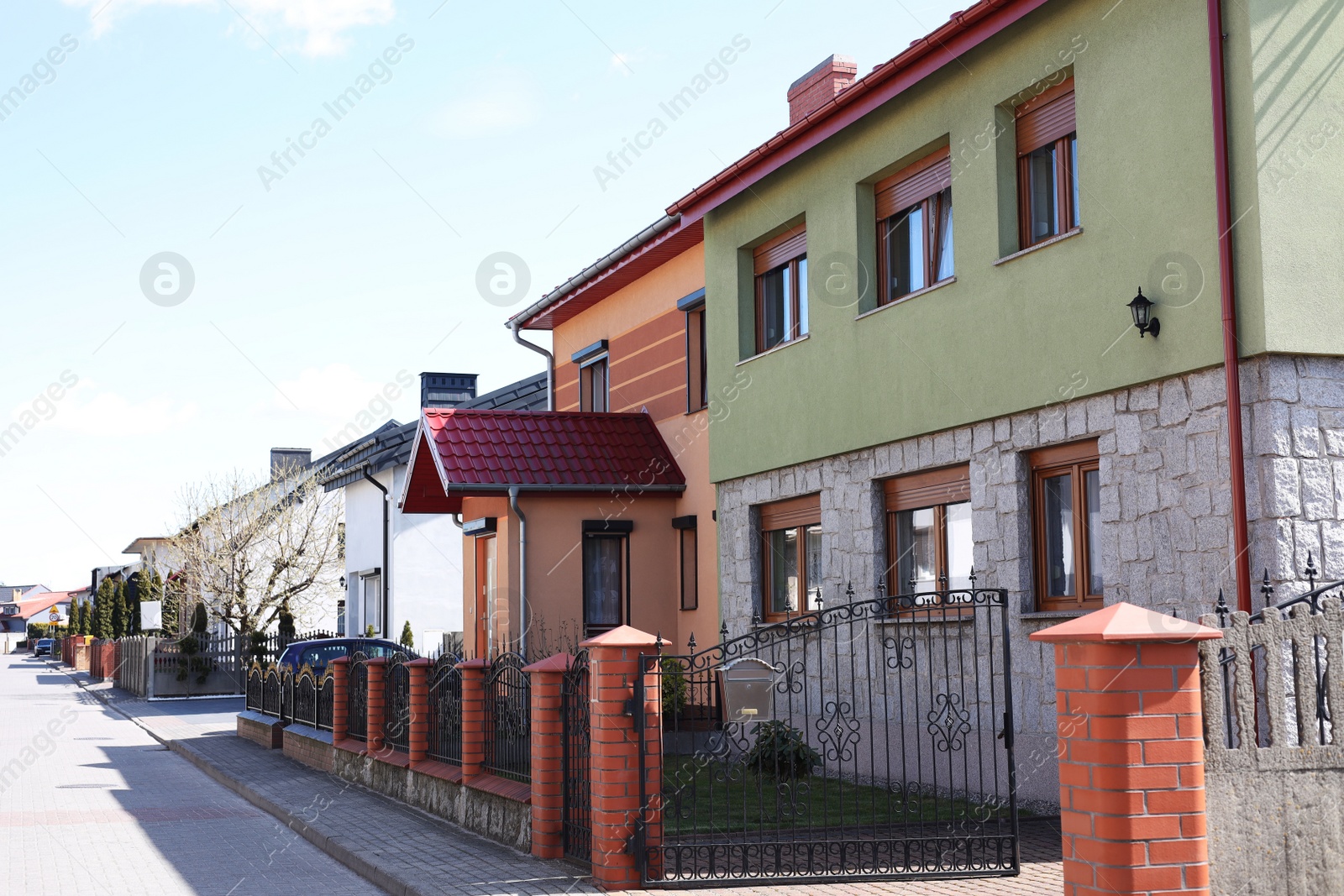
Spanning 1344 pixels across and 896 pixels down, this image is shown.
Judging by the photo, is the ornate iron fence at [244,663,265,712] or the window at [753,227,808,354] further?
the ornate iron fence at [244,663,265,712]

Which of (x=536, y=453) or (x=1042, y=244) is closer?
(x=1042, y=244)

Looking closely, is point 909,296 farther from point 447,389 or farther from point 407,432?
point 447,389

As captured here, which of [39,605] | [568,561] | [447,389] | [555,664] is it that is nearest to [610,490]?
[568,561]

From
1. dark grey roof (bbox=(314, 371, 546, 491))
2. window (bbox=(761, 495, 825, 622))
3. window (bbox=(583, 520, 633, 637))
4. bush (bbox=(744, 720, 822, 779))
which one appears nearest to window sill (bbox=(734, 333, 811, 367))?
window (bbox=(761, 495, 825, 622))

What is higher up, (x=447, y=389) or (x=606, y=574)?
(x=447, y=389)

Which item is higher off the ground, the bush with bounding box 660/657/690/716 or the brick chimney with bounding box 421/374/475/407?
the brick chimney with bounding box 421/374/475/407

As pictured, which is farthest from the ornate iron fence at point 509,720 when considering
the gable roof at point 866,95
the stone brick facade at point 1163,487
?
the gable roof at point 866,95

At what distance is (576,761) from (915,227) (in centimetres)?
602

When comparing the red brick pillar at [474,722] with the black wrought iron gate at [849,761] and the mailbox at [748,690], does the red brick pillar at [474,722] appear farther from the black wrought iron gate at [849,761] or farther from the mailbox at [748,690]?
the mailbox at [748,690]

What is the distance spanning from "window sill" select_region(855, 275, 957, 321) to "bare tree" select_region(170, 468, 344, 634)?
3005 centimetres

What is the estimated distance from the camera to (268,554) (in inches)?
1601

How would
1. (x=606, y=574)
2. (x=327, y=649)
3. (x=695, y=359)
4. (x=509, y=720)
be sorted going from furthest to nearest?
1. (x=327, y=649)
2. (x=606, y=574)
3. (x=695, y=359)
4. (x=509, y=720)

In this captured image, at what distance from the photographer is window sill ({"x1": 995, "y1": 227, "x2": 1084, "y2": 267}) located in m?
9.72

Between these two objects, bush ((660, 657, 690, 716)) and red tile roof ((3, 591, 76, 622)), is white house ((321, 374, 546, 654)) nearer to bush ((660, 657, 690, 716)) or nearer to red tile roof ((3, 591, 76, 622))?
bush ((660, 657, 690, 716))
